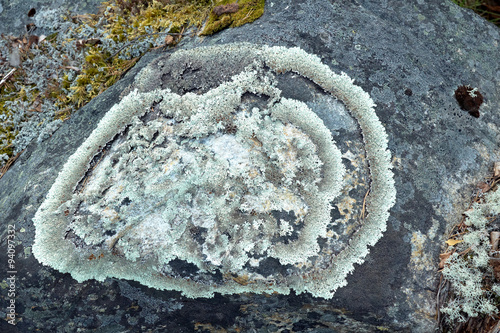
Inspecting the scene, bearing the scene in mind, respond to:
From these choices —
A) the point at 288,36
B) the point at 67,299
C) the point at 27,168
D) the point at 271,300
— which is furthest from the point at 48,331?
the point at 288,36

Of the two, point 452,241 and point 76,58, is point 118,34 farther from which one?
point 452,241

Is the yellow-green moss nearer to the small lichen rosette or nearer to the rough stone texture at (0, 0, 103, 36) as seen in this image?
the rough stone texture at (0, 0, 103, 36)

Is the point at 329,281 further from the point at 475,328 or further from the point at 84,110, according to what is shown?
the point at 84,110

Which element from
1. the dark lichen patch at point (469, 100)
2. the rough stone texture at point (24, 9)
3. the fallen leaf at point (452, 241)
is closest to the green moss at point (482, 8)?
the dark lichen patch at point (469, 100)

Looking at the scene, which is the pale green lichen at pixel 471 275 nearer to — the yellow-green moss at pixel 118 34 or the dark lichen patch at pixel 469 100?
the dark lichen patch at pixel 469 100

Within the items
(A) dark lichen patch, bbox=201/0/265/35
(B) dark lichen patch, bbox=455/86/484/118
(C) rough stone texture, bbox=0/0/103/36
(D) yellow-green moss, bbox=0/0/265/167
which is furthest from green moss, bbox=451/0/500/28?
(C) rough stone texture, bbox=0/0/103/36

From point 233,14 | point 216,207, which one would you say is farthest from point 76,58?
point 216,207
